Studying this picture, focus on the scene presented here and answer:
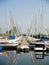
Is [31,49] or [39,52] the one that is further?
[31,49]

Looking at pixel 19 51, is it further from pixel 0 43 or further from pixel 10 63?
pixel 10 63

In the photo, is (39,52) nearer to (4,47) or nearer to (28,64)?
(4,47)

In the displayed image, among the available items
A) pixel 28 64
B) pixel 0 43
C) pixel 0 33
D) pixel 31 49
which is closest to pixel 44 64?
pixel 28 64

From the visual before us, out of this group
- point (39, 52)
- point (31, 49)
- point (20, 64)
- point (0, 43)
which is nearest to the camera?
point (20, 64)

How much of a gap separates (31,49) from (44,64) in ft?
40.1

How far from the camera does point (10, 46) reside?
32594mm

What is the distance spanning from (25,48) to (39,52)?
2226 millimetres

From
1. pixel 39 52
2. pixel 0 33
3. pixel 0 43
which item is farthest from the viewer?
pixel 0 33

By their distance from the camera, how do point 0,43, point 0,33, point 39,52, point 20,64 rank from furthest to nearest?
point 0,33, point 0,43, point 39,52, point 20,64

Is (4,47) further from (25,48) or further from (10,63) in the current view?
(10,63)

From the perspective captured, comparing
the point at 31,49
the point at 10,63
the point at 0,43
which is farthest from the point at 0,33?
the point at 10,63

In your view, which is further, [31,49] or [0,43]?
[0,43]

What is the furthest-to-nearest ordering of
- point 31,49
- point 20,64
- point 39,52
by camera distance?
point 31,49 < point 39,52 < point 20,64

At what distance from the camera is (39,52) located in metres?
28.5
